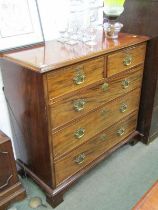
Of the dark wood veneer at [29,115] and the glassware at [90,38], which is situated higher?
the glassware at [90,38]

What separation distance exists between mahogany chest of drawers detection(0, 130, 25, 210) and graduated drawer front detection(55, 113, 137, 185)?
275 mm

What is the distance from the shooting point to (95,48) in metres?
1.35

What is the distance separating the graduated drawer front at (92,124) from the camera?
52.7 inches

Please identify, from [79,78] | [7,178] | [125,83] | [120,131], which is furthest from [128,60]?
[7,178]

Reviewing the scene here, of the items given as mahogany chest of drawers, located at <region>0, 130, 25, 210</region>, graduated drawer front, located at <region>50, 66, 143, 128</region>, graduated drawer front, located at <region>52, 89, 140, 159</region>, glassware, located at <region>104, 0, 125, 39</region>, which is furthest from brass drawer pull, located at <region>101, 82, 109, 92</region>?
mahogany chest of drawers, located at <region>0, 130, 25, 210</region>

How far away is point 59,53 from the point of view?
1.29 meters

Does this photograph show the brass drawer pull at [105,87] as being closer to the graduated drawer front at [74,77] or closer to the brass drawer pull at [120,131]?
the graduated drawer front at [74,77]

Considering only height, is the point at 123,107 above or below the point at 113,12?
below

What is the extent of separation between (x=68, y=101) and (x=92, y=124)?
0.32 m

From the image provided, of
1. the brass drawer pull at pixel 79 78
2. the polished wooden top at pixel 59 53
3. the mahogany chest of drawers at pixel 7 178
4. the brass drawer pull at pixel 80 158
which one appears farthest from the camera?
the brass drawer pull at pixel 80 158

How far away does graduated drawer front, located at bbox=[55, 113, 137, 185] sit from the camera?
1439 mm

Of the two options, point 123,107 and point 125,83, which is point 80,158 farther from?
point 125,83

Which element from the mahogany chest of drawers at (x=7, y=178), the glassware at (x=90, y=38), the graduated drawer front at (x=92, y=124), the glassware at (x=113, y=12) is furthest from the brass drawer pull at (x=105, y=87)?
the mahogany chest of drawers at (x=7, y=178)

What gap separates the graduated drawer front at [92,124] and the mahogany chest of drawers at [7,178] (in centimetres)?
28
